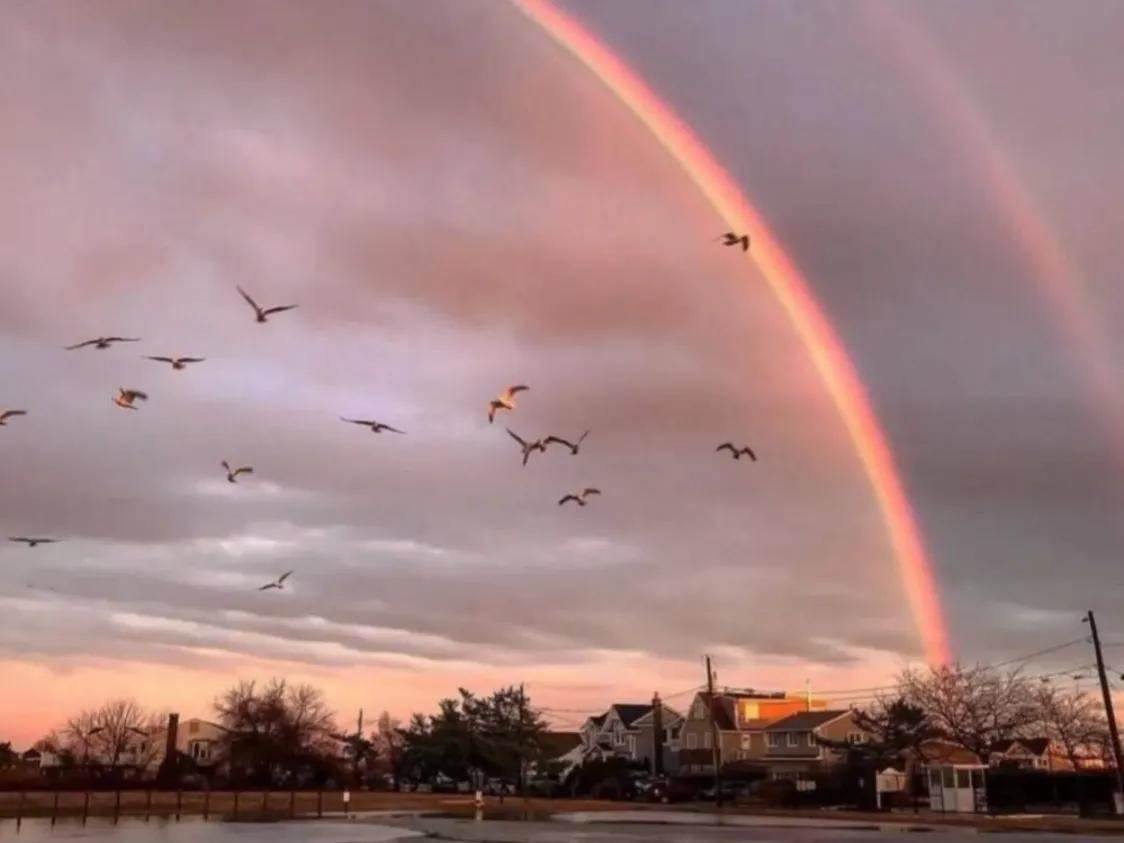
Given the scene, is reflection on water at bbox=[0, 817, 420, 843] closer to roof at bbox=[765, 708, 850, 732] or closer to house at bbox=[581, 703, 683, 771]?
roof at bbox=[765, 708, 850, 732]

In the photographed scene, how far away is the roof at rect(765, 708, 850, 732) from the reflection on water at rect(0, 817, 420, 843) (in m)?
64.0

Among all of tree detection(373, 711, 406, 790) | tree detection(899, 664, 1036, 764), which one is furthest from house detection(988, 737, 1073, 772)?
tree detection(373, 711, 406, 790)

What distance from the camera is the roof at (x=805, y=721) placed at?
107 m

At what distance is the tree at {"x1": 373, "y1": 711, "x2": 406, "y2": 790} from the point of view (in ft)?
376

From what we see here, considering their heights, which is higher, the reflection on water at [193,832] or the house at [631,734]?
the house at [631,734]

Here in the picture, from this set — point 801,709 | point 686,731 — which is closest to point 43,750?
point 686,731

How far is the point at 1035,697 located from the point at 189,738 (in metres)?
97.7

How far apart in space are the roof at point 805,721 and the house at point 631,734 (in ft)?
58.9

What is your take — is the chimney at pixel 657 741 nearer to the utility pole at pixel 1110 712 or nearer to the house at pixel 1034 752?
the house at pixel 1034 752

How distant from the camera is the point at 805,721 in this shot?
4296 inches

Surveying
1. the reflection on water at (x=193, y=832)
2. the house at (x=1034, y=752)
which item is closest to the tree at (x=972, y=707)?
the house at (x=1034, y=752)

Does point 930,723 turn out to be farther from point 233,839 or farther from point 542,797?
point 233,839

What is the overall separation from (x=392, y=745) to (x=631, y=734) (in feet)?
94.8

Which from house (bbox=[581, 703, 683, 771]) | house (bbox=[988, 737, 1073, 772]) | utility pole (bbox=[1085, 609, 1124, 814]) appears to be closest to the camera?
utility pole (bbox=[1085, 609, 1124, 814])
